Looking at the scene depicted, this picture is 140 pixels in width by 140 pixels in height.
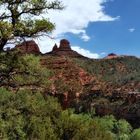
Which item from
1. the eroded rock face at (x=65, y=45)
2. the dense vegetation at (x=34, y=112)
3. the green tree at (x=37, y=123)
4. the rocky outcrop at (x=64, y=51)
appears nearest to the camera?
the dense vegetation at (x=34, y=112)

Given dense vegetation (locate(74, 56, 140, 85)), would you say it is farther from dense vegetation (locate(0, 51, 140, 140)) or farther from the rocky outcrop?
the rocky outcrop

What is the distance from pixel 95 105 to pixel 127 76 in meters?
15.1

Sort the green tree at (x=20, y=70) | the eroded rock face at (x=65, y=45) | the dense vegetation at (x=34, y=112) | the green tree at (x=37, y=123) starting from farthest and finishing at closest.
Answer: the eroded rock face at (x=65, y=45), the green tree at (x=37, y=123), the dense vegetation at (x=34, y=112), the green tree at (x=20, y=70)

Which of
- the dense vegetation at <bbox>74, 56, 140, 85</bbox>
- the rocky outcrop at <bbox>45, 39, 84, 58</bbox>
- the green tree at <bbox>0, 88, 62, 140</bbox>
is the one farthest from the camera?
the rocky outcrop at <bbox>45, 39, 84, 58</bbox>

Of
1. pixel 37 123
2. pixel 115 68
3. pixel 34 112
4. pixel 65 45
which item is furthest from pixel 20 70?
pixel 65 45

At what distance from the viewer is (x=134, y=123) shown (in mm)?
113562

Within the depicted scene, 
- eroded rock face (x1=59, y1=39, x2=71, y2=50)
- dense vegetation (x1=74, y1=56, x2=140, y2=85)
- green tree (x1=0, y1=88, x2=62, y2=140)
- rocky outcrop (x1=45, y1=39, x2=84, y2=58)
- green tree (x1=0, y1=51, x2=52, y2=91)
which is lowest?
green tree (x1=0, y1=88, x2=62, y2=140)

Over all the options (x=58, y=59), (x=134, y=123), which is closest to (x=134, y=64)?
(x=58, y=59)

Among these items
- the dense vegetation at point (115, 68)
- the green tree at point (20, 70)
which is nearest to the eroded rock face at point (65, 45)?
the dense vegetation at point (115, 68)

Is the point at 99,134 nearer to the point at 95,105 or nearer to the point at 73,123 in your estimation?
the point at 73,123

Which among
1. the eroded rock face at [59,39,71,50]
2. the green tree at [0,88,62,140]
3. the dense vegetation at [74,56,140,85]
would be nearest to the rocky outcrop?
the eroded rock face at [59,39,71,50]

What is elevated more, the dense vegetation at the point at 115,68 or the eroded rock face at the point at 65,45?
the eroded rock face at the point at 65,45

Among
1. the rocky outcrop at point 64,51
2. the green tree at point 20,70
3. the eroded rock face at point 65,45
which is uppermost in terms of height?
the eroded rock face at point 65,45

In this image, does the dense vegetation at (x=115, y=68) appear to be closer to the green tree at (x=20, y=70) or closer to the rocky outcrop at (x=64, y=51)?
the rocky outcrop at (x=64, y=51)
